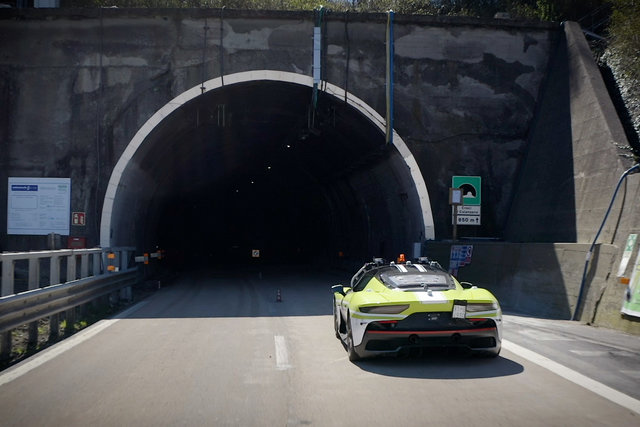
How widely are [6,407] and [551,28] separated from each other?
19949mm

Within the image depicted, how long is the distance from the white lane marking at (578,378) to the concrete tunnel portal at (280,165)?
34.3 feet

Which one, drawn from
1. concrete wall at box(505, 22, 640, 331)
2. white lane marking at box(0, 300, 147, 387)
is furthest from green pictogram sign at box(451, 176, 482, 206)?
white lane marking at box(0, 300, 147, 387)

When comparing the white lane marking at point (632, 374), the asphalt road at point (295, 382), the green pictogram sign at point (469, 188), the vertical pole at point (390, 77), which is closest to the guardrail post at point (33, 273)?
the asphalt road at point (295, 382)

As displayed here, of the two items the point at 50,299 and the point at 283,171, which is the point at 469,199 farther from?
the point at 283,171

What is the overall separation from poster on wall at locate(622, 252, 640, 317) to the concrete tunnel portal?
8573 millimetres

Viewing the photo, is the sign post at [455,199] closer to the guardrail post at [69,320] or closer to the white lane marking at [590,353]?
the white lane marking at [590,353]

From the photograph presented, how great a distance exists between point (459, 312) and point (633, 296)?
474cm

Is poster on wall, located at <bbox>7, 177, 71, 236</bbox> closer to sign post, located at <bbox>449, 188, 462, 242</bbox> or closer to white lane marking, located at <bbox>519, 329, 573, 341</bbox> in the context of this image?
sign post, located at <bbox>449, 188, 462, 242</bbox>

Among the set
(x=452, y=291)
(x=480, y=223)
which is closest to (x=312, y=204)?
(x=480, y=223)

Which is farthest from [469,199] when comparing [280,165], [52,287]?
[280,165]

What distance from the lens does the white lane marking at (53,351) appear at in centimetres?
802

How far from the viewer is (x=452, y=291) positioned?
8734mm

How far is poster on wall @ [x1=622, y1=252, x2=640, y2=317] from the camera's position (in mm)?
11078

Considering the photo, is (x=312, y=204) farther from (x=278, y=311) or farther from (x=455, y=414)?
(x=455, y=414)
